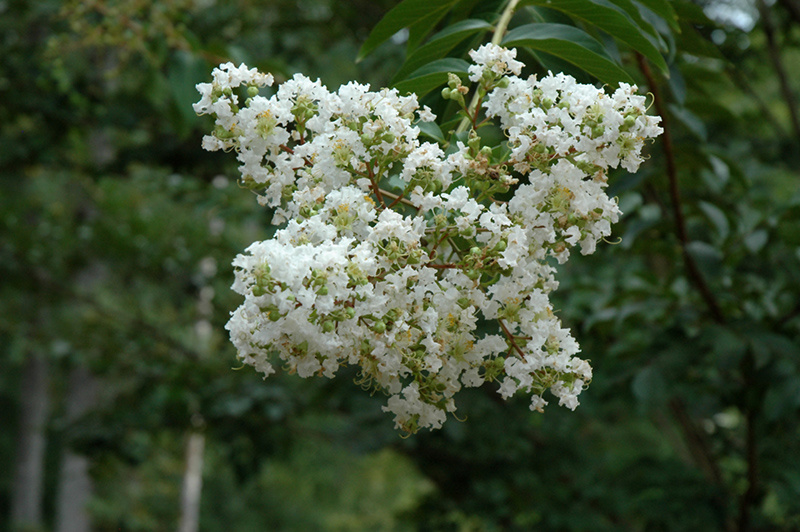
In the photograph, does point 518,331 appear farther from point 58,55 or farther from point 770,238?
point 58,55

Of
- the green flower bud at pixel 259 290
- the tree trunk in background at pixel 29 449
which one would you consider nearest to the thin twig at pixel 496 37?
the green flower bud at pixel 259 290

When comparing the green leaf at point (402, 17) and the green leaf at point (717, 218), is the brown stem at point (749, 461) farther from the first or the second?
the green leaf at point (402, 17)

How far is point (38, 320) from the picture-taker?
738 cm

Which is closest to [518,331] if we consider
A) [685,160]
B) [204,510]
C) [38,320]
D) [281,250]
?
[281,250]

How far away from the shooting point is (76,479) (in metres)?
9.82

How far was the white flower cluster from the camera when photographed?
0.93 metres

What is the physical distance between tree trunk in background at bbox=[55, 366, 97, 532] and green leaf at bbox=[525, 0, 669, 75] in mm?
9471

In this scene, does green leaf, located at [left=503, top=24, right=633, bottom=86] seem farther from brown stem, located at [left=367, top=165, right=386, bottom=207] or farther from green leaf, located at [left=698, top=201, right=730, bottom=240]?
green leaf, located at [left=698, top=201, right=730, bottom=240]

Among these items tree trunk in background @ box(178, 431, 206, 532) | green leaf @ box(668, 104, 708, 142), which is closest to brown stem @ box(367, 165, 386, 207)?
green leaf @ box(668, 104, 708, 142)

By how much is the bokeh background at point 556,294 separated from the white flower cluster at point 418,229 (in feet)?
1.04

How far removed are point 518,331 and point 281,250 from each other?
0.45 metres

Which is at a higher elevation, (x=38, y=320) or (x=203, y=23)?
(x=203, y=23)

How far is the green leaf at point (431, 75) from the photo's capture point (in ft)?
3.84

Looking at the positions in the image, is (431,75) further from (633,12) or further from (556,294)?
(556,294)
